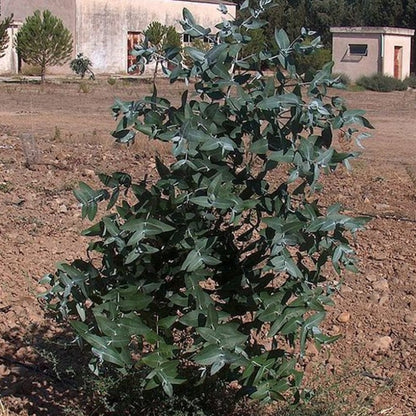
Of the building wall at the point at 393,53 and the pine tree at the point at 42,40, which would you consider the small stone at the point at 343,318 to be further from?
the building wall at the point at 393,53

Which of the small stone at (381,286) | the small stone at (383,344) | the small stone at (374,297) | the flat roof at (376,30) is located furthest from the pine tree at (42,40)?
the small stone at (383,344)

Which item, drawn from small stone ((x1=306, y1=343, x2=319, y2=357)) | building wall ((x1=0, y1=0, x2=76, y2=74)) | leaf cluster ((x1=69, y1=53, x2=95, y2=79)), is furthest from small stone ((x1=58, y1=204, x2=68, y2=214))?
building wall ((x1=0, y1=0, x2=76, y2=74))

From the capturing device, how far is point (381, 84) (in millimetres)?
31875

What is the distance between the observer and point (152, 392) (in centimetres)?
343

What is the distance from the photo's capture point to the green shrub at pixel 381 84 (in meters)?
31.8

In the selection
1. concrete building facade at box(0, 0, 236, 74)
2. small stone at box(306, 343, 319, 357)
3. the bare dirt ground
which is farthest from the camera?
concrete building facade at box(0, 0, 236, 74)

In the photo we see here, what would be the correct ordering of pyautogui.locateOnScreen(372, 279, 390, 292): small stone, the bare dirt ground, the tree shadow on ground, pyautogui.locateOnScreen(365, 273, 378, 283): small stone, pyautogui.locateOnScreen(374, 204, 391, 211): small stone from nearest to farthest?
the tree shadow on ground, the bare dirt ground, pyautogui.locateOnScreen(372, 279, 390, 292): small stone, pyautogui.locateOnScreen(365, 273, 378, 283): small stone, pyautogui.locateOnScreen(374, 204, 391, 211): small stone

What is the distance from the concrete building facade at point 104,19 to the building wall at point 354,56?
536 cm

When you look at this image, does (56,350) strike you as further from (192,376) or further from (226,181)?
(226,181)

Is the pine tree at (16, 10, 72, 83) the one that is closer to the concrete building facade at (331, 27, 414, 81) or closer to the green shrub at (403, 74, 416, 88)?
the concrete building facade at (331, 27, 414, 81)

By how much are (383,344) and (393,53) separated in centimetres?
3373

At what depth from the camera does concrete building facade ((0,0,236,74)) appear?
38875 millimetres

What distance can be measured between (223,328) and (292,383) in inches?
20.6

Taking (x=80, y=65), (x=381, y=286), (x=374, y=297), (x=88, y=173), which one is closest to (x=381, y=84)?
(x=80, y=65)
